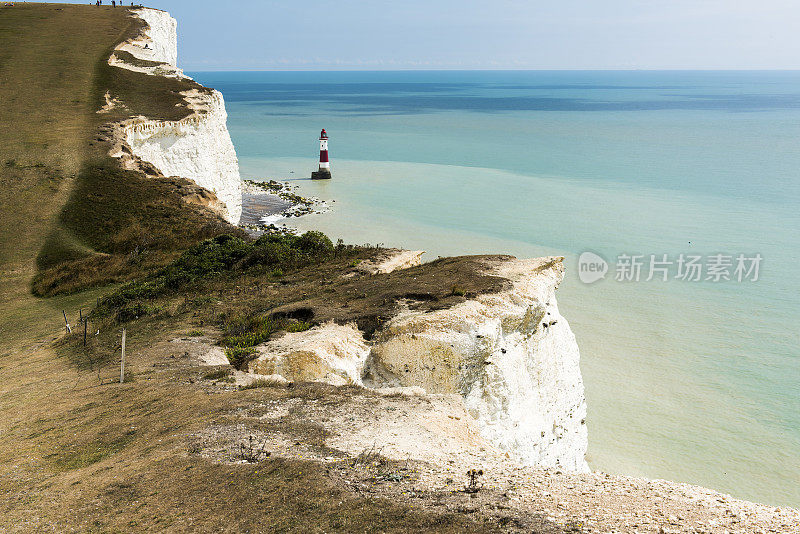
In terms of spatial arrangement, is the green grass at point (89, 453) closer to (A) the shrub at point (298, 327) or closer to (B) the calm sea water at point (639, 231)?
(A) the shrub at point (298, 327)

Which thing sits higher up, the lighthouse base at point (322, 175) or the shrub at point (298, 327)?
the shrub at point (298, 327)

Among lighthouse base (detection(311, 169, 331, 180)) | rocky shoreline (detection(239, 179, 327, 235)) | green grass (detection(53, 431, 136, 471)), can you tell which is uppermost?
lighthouse base (detection(311, 169, 331, 180))

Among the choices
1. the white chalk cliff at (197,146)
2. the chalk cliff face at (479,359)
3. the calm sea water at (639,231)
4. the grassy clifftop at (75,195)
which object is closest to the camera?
the chalk cliff face at (479,359)

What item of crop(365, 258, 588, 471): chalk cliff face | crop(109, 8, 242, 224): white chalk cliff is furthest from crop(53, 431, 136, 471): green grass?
crop(109, 8, 242, 224): white chalk cliff

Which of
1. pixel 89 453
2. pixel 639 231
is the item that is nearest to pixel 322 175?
pixel 639 231

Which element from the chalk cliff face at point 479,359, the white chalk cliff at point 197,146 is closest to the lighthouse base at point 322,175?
the white chalk cliff at point 197,146

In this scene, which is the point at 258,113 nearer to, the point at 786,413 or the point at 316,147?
the point at 316,147

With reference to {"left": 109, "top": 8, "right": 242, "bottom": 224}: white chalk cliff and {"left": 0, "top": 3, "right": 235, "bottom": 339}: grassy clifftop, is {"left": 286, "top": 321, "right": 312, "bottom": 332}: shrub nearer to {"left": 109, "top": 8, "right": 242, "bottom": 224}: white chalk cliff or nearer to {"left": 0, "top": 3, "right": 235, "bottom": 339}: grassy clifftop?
{"left": 0, "top": 3, "right": 235, "bottom": 339}: grassy clifftop

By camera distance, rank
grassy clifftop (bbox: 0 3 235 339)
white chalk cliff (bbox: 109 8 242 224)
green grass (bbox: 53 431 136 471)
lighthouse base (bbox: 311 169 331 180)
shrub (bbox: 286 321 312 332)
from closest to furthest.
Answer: green grass (bbox: 53 431 136 471) → shrub (bbox: 286 321 312 332) → grassy clifftop (bbox: 0 3 235 339) → white chalk cliff (bbox: 109 8 242 224) → lighthouse base (bbox: 311 169 331 180)

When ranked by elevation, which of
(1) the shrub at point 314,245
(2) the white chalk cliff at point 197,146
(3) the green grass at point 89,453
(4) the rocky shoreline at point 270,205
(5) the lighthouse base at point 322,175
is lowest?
(4) the rocky shoreline at point 270,205
